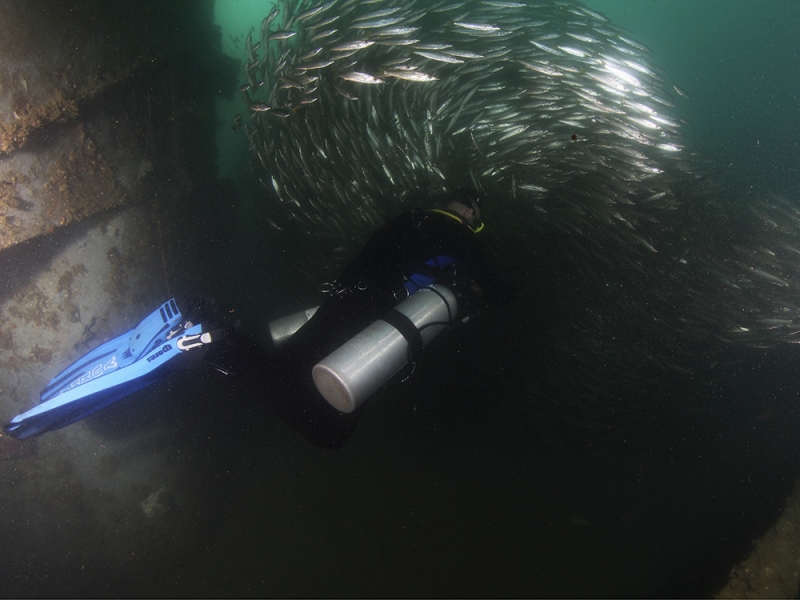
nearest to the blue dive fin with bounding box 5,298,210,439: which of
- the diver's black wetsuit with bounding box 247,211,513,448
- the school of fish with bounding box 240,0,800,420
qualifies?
the diver's black wetsuit with bounding box 247,211,513,448

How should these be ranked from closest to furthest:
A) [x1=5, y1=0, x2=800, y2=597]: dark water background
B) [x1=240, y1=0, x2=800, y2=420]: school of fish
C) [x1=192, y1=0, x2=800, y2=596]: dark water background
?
[x1=240, y1=0, x2=800, y2=420]: school of fish < [x1=5, y1=0, x2=800, y2=597]: dark water background < [x1=192, y1=0, x2=800, y2=596]: dark water background

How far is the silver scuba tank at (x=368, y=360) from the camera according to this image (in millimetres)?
2910

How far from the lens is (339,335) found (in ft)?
11.9

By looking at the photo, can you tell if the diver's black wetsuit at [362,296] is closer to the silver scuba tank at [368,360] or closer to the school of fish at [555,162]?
the silver scuba tank at [368,360]

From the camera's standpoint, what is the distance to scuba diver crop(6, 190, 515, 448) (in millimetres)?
3252

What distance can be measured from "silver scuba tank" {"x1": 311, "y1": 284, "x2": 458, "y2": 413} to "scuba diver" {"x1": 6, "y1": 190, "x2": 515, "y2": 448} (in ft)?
0.03

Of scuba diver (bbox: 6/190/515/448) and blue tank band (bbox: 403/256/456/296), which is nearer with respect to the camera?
scuba diver (bbox: 6/190/515/448)

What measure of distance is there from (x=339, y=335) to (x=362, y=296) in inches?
17.6

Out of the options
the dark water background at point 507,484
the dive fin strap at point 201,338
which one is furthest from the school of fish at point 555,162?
the dive fin strap at point 201,338

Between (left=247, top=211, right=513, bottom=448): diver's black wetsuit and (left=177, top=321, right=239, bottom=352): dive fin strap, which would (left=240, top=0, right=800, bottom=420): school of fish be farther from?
(left=177, top=321, right=239, bottom=352): dive fin strap

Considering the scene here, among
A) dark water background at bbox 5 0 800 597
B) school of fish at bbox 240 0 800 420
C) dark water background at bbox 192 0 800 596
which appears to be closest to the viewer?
school of fish at bbox 240 0 800 420

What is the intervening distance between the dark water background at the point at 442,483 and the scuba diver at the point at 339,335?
445mm

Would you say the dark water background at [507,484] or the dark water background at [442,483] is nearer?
the dark water background at [442,483]

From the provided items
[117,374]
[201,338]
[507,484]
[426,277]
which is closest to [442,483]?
[507,484]
